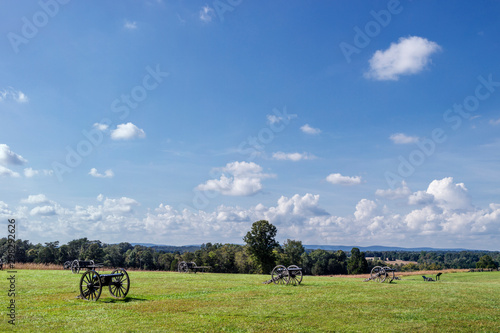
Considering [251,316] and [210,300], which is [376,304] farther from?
[210,300]

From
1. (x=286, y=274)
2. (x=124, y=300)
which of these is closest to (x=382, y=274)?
(x=286, y=274)

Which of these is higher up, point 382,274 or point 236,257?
point 382,274

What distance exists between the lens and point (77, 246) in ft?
306

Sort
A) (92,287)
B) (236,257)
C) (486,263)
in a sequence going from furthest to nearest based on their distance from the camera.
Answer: (236,257)
(486,263)
(92,287)

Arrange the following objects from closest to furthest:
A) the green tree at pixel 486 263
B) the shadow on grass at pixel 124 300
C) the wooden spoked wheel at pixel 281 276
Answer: the shadow on grass at pixel 124 300, the wooden spoked wheel at pixel 281 276, the green tree at pixel 486 263

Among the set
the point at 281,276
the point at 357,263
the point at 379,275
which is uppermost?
the point at 281,276

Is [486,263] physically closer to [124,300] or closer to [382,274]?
[382,274]

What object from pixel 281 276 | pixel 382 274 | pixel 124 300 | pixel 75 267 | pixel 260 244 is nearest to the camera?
pixel 124 300

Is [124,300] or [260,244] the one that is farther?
[260,244]

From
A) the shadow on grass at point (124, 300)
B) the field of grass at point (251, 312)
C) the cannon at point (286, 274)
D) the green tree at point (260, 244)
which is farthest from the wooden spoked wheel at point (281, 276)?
the green tree at point (260, 244)

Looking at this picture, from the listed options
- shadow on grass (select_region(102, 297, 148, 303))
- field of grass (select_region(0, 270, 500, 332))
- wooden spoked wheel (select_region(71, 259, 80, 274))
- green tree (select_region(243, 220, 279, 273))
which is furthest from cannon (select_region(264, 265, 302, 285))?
green tree (select_region(243, 220, 279, 273))

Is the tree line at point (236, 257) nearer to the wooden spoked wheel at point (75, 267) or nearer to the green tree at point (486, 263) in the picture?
the green tree at point (486, 263)

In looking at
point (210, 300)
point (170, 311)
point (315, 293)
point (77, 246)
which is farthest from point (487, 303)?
point (77, 246)

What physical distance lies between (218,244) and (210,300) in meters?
95.7
